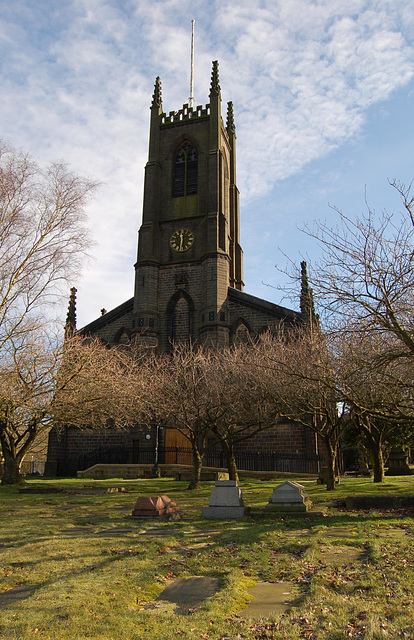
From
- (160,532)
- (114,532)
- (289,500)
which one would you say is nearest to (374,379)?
(289,500)

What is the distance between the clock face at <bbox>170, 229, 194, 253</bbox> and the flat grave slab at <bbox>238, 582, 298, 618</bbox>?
29610 mm

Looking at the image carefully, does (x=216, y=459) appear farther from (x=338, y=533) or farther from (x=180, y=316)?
(x=338, y=533)

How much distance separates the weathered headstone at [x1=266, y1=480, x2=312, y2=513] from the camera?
11.0 m

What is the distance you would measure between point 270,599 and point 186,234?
30.7m

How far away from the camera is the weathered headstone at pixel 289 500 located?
11.0m

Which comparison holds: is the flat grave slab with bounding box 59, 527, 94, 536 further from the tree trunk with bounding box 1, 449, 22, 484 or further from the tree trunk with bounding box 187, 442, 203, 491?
the tree trunk with bounding box 1, 449, 22, 484

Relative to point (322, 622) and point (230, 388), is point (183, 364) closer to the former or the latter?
point (230, 388)

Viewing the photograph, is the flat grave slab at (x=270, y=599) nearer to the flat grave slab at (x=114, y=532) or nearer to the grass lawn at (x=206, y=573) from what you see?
the grass lawn at (x=206, y=573)

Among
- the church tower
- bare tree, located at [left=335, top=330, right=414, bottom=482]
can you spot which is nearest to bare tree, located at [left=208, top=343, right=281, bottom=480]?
bare tree, located at [left=335, top=330, right=414, bottom=482]

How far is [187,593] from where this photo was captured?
5.41 meters

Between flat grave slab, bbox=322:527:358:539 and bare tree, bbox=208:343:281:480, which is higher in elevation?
bare tree, bbox=208:343:281:480

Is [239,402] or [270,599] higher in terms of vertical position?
[239,402]

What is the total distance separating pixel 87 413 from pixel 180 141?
24734 millimetres

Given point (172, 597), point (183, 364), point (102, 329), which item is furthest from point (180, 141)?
point (172, 597)
